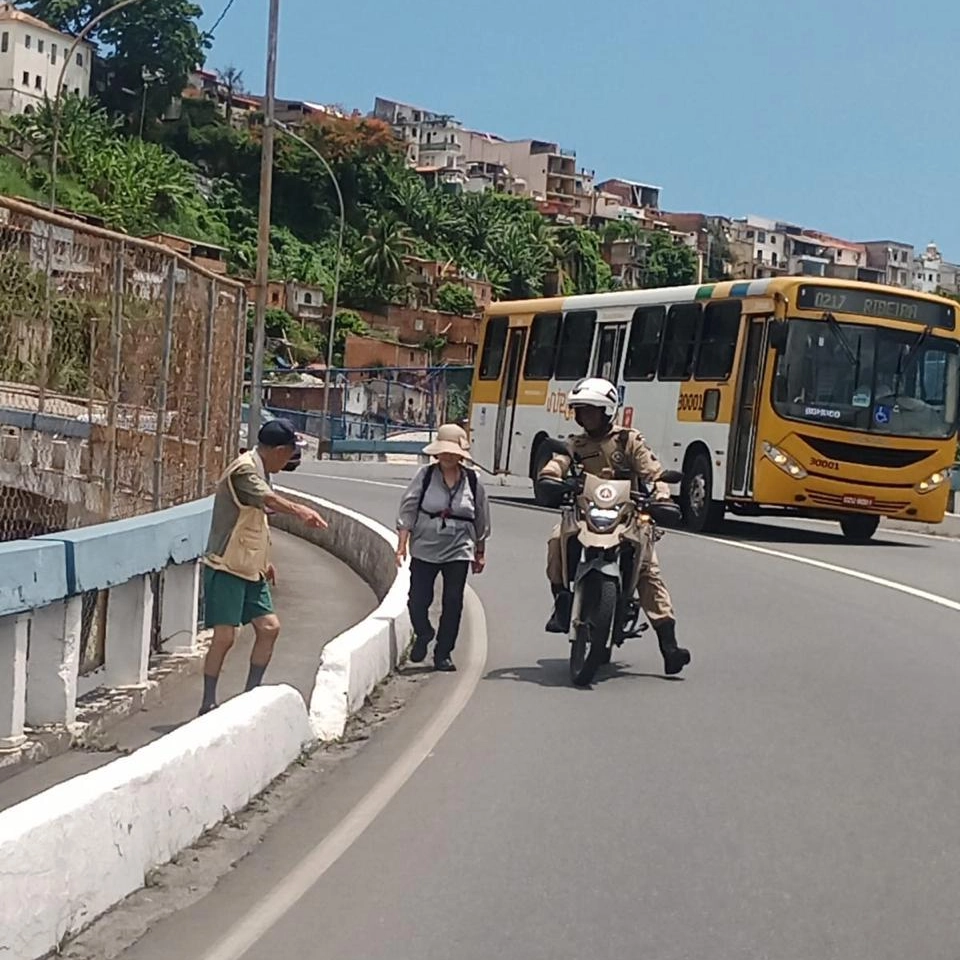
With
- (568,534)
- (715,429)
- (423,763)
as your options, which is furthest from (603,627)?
(715,429)

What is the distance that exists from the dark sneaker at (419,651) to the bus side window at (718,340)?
38.3ft

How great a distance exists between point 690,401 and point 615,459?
12964mm

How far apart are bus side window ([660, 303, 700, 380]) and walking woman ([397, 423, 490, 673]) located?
1264cm

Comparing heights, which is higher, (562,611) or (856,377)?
(856,377)

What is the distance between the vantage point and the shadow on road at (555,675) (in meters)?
10.8

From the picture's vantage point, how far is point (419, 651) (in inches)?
454

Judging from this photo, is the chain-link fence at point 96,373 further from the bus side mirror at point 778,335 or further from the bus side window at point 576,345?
the bus side window at point 576,345

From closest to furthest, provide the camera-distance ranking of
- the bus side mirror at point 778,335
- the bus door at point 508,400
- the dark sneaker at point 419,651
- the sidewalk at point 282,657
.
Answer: the sidewalk at point 282,657 < the dark sneaker at point 419,651 < the bus side mirror at point 778,335 < the bus door at point 508,400

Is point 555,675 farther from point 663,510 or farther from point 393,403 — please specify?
point 393,403

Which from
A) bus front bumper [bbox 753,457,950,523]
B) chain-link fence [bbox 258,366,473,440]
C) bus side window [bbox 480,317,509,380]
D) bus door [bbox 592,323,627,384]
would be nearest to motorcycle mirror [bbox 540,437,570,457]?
bus front bumper [bbox 753,457,950,523]

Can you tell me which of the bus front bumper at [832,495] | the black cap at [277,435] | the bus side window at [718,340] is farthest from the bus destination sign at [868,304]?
the black cap at [277,435]

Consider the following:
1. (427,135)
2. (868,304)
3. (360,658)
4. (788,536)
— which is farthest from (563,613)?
(427,135)

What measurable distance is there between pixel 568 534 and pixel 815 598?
18.5 feet

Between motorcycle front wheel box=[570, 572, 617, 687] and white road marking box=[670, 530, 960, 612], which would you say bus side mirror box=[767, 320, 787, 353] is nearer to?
white road marking box=[670, 530, 960, 612]
